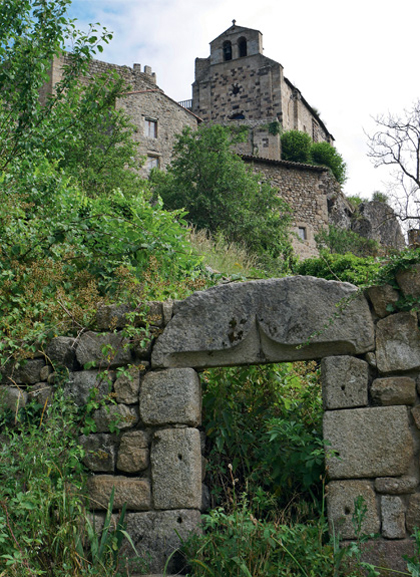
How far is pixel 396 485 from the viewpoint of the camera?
10.5 ft

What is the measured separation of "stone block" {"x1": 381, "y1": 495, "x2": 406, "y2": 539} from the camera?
3.15 metres

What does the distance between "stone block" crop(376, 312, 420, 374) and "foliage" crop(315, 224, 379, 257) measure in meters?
18.2

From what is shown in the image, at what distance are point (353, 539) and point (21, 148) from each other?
3.88 meters

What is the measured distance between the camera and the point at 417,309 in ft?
11.1

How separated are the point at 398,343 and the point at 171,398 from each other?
1364mm

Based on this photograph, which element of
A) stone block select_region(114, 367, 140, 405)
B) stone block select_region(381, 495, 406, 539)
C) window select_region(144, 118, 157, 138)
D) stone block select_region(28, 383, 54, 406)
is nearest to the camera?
stone block select_region(381, 495, 406, 539)

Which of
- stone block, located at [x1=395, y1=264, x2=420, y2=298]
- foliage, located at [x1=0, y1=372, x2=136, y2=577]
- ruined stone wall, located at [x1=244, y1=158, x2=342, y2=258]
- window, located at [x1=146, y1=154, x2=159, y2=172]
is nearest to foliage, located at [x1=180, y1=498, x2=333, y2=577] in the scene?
foliage, located at [x1=0, y1=372, x2=136, y2=577]

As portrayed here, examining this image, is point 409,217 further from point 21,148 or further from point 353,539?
point 353,539

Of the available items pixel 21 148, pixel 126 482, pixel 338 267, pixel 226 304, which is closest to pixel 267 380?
pixel 226 304

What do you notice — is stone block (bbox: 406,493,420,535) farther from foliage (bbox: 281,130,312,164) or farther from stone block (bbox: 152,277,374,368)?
foliage (bbox: 281,130,312,164)

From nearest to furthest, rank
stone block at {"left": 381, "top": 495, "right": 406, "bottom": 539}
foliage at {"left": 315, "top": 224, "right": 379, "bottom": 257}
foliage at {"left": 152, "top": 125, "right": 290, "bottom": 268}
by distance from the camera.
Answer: stone block at {"left": 381, "top": 495, "right": 406, "bottom": 539} < foliage at {"left": 152, "top": 125, "right": 290, "bottom": 268} < foliage at {"left": 315, "top": 224, "right": 379, "bottom": 257}

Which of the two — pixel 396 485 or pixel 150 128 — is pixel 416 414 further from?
pixel 150 128

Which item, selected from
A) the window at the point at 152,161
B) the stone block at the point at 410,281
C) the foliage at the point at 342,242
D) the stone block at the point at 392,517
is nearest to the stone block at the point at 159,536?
the stone block at the point at 392,517

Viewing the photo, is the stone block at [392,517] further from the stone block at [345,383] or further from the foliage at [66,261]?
the foliage at [66,261]
